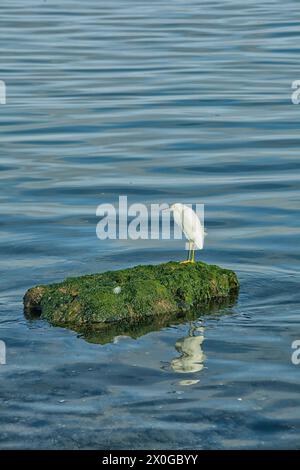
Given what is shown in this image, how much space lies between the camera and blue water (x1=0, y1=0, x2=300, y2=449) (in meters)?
11.4

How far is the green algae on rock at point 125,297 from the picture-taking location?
1381cm

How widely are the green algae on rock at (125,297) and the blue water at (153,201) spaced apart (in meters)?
0.29

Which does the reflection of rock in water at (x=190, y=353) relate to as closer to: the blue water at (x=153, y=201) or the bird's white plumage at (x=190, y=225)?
the blue water at (x=153, y=201)

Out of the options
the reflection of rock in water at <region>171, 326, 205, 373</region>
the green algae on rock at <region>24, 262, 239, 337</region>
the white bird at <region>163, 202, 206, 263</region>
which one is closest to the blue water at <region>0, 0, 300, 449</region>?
the reflection of rock in water at <region>171, 326, 205, 373</region>

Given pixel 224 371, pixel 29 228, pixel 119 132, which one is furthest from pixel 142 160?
pixel 224 371

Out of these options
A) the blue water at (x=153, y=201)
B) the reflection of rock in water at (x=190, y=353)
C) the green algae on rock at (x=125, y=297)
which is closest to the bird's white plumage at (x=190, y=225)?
the green algae on rock at (x=125, y=297)

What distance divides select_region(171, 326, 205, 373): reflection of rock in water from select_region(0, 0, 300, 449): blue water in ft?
0.11

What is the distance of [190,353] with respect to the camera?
42.7 feet

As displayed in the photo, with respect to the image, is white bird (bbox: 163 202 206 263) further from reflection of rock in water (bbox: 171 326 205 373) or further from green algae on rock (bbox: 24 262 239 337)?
reflection of rock in water (bbox: 171 326 205 373)

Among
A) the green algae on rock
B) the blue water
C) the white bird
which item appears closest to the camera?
the blue water

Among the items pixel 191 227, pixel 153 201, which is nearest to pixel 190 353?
pixel 191 227

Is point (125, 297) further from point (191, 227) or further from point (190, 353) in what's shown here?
point (191, 227)

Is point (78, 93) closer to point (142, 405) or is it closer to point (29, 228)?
point (29, 228)
